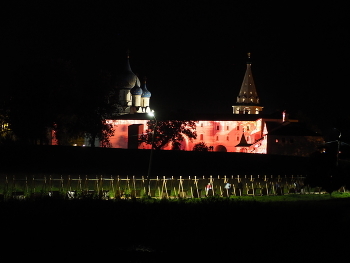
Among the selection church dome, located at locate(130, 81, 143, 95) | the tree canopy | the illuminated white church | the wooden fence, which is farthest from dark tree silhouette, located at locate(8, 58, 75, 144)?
church dome, located at locate(130, 81, 143, 95)

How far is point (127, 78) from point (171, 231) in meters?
94.1

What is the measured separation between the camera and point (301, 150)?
276 feet

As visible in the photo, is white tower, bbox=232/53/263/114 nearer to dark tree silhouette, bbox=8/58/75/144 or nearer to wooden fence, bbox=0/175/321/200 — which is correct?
dark tree silhouette, bbox=8/58/75/144

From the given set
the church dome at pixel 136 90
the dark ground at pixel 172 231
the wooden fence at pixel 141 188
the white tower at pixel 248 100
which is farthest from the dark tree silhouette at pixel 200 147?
the dark ground at pixel 172 231

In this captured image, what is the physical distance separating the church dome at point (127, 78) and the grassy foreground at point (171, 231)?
9051cm

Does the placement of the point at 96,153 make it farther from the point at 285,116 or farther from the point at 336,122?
the point at 285,116

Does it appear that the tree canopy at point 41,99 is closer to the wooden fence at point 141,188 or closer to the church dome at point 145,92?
the wooden fence at point 141,188

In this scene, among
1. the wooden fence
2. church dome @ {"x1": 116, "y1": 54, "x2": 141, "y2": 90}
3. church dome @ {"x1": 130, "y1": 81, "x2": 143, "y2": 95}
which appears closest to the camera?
the wooden fence

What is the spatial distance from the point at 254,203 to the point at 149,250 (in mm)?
5037

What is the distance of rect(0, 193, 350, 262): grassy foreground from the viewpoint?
2130cm

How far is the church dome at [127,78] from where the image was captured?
11544 cm

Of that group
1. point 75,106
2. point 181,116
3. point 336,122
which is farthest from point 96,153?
point 336,122

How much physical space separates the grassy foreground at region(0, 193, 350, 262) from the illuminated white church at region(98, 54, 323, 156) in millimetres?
58996

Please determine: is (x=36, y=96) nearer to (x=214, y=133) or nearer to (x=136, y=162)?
(x=136, y=162)
